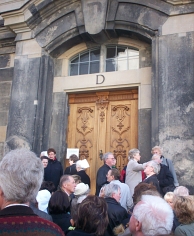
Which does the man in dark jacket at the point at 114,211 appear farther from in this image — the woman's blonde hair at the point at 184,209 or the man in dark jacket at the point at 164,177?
the man in dark jacket at the point at 164,177

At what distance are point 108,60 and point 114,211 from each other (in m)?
5.52

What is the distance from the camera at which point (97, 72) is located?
8328 millimetres

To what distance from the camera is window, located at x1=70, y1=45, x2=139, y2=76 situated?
811 cm

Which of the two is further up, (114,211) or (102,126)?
(102,126)

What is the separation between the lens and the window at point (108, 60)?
8109 mm

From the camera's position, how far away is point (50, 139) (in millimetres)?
8117

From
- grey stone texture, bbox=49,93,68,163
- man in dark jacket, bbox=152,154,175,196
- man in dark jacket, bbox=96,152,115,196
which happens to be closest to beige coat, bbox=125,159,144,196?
man in dark jacket, bbox=152,154,175,196

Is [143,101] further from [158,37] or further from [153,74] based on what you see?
[158,37]

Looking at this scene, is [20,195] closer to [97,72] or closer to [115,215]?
[115,215]

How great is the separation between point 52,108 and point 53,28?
214 cm

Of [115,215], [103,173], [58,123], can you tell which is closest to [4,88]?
[58,123]

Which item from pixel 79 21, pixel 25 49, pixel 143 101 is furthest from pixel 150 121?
pixel 25 49

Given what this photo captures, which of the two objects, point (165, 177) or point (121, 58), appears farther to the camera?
point (121, 58)

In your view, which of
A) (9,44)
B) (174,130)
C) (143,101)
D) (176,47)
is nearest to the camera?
(174,130)
